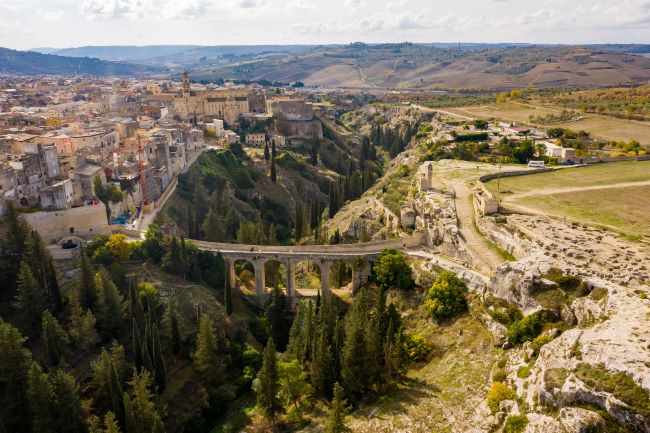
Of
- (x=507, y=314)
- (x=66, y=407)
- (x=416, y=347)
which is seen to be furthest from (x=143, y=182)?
(x=507, y=314)

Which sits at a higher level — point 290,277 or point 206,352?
point 290,277

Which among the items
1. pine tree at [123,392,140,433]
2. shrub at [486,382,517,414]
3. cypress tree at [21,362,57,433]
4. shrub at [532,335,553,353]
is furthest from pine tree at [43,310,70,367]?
shrub at [532,335,553,353]

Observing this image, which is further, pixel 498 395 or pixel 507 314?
pixel 507 314

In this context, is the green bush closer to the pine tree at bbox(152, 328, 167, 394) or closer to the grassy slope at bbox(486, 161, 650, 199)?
the grassy slope at bbox(486, 161, 650, 199)

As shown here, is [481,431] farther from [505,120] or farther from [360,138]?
[360,138]

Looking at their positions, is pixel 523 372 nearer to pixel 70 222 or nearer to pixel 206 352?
pixel 206 352

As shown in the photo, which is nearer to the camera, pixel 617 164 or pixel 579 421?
pixel 579 421

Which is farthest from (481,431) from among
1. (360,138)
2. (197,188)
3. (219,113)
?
(360,138)
